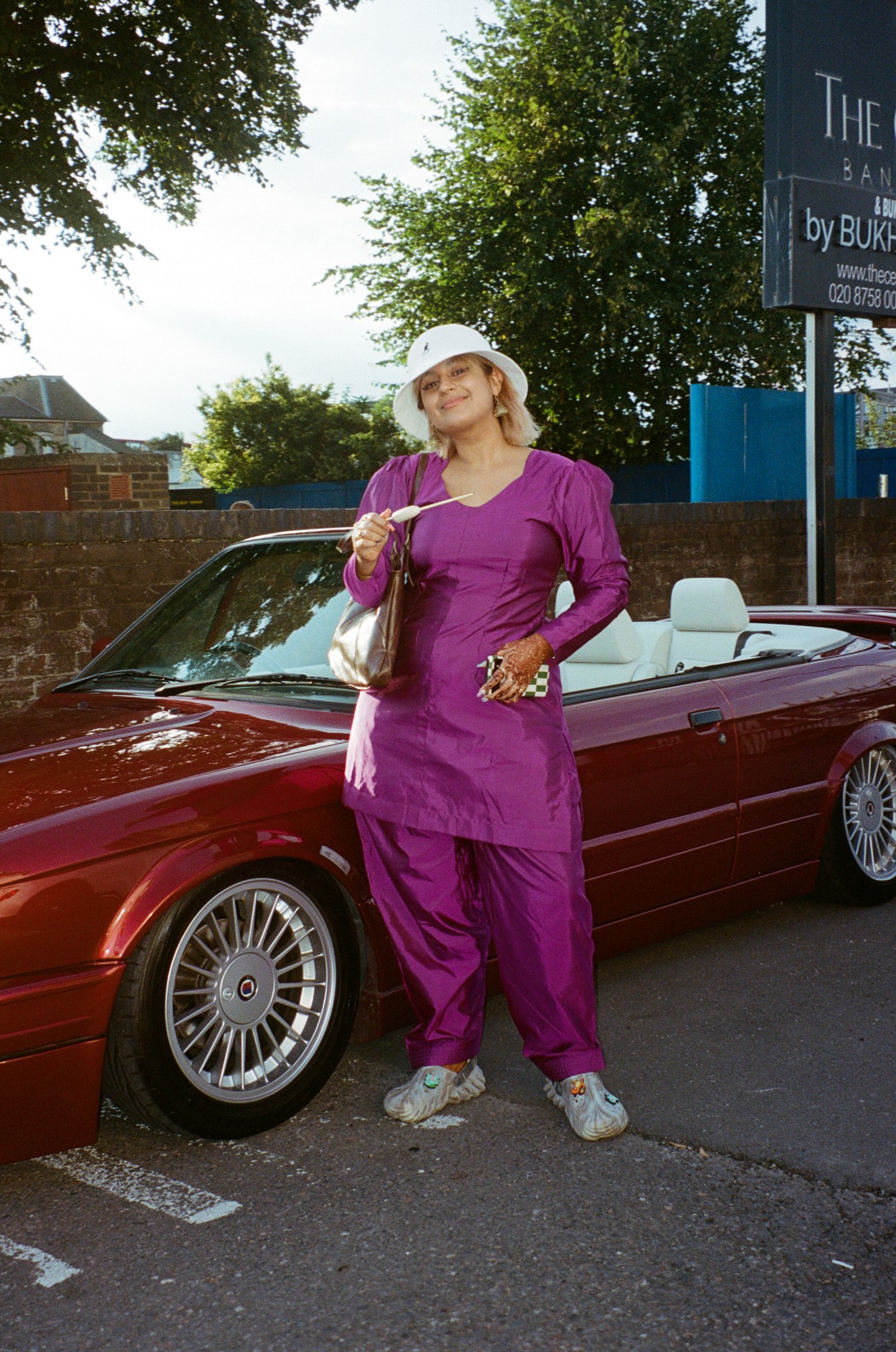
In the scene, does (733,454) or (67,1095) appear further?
(733,454)

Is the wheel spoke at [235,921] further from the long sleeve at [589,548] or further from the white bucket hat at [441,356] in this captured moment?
the white bucket hat at [441,356]

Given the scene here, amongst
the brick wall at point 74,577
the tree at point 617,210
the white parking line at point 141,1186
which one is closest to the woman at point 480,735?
the white parking line at point 141,1186

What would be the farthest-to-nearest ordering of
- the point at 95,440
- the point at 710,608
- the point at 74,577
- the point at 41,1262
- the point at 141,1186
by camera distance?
the point at 95,440 → the point at 74,577 → the point at 710,608 → the point at 141,1186 → the point at 41,1262

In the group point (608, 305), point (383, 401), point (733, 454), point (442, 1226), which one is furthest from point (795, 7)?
point (383, 401)

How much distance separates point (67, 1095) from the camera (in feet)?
9.72

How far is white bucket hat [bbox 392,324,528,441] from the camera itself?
337 centimetres

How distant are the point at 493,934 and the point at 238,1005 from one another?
2.14ft

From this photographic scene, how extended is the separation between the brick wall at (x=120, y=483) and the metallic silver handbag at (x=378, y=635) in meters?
11.6

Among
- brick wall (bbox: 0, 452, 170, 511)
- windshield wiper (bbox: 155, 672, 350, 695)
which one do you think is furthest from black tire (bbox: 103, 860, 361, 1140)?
brick wall (bbox: 0, 452, 170, 511)

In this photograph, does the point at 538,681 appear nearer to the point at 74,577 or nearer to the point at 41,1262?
the point at 41,1262

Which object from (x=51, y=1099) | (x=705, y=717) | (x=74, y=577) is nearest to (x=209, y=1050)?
(x=51, y=1099)

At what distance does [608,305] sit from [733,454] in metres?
12.8

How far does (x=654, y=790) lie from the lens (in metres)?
4.26

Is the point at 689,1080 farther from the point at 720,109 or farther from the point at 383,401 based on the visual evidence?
the point at 383,401
